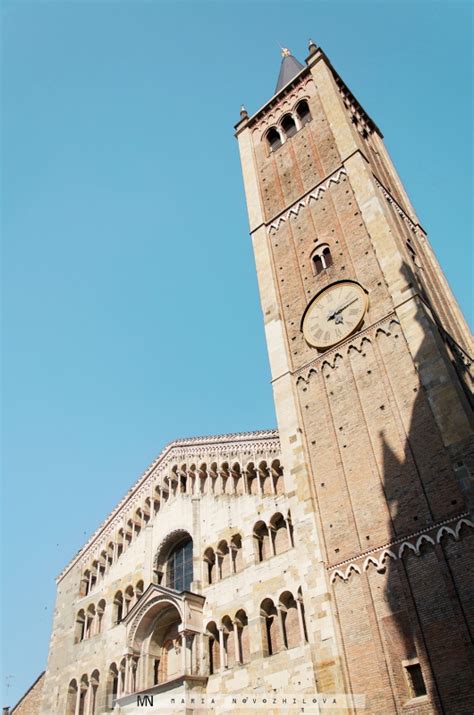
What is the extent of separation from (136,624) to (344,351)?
10.4m

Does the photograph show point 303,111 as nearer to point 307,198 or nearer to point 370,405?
point 307,198

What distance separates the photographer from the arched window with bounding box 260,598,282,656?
51.7 feet

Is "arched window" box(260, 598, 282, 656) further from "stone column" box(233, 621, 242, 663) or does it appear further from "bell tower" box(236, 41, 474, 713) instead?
"bell tower" box(236, 41, 474, 713)

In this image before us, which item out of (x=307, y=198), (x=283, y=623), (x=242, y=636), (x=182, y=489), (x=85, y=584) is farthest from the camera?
(x=85, y=584)

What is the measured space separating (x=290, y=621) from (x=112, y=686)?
7235 mm

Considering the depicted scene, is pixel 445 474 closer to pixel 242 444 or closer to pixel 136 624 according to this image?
pixel 242 444

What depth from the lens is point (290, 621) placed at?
15797mm

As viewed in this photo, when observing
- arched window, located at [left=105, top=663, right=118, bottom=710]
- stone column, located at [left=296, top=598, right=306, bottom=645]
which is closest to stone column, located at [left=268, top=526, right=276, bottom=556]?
stone column, located at [left=296, top=598, right=306, bottom=645]

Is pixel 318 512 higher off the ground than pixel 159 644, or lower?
higher

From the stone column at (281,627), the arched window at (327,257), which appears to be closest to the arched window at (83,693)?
the stone column at (281,627)

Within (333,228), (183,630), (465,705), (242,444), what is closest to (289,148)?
(333,228)

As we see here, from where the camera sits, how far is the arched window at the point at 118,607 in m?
21.0

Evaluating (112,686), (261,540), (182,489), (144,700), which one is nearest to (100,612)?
(112,686)

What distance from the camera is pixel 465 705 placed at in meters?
11.7
